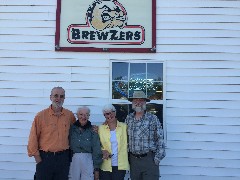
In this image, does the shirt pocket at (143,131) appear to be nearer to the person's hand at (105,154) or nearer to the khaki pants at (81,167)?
the person's hand at (105,154)

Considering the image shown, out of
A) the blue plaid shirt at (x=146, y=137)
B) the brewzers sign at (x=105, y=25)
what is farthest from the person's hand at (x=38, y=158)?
the brewzers sign at (x=105, y=25)

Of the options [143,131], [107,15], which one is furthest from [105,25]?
[143,131]

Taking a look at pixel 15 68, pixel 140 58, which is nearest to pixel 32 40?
pixel 15 68

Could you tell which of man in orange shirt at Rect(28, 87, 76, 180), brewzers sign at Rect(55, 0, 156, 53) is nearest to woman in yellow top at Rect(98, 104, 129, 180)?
man in orange shirt at Rect(28, 87, 76, 180)

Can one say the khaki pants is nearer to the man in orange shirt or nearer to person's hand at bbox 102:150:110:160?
the man in orange shirt

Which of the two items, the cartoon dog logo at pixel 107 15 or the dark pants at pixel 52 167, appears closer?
the dark pants at pixel 52 167

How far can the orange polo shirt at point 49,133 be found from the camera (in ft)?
16.2

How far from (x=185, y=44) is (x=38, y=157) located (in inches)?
126

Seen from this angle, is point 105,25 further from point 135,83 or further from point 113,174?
point 113,174

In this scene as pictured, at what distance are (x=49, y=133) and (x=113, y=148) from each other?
96cm

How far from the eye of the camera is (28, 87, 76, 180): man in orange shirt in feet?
16.1

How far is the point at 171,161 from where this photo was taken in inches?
236

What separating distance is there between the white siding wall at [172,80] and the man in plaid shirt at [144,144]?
102 centimetres

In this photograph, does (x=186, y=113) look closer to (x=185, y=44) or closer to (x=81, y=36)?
(x=185, y=44)
